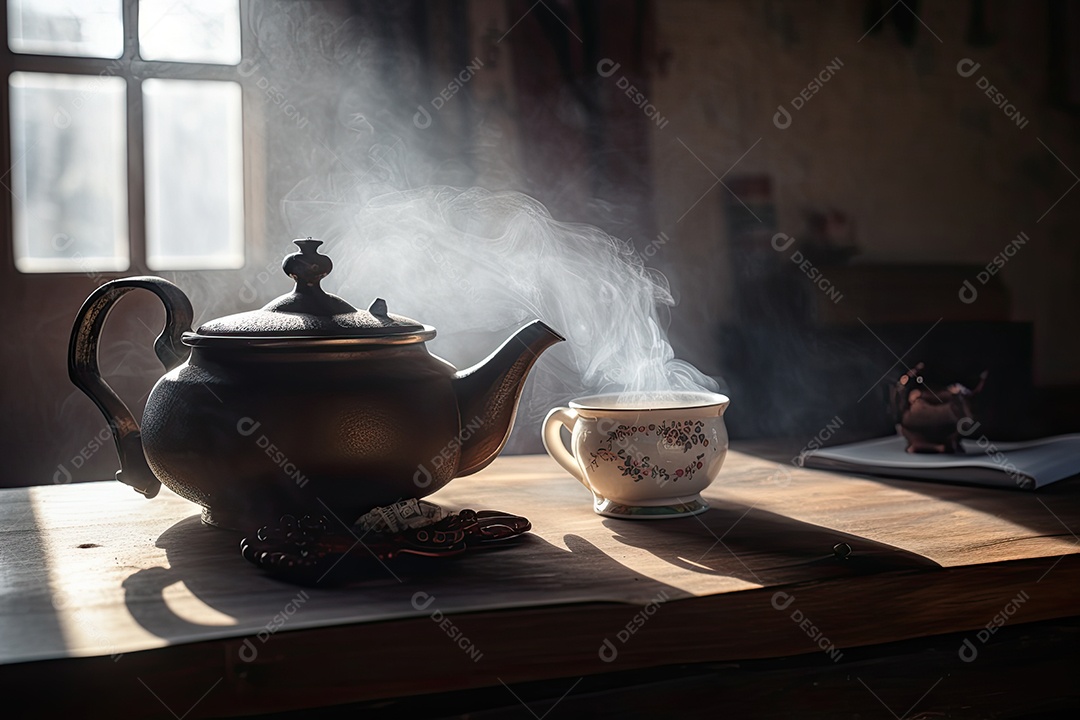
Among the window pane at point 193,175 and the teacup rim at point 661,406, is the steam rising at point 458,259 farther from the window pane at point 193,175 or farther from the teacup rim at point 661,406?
the teacup rim at point 661,406

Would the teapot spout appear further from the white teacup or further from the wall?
the wall

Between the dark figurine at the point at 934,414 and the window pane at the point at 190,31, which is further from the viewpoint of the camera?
the window pane at the point at 190,31

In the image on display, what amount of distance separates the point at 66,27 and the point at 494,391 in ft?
4.19

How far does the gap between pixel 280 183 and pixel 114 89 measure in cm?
33

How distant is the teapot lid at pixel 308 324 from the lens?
937 millimetres

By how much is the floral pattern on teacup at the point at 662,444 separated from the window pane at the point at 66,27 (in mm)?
1293

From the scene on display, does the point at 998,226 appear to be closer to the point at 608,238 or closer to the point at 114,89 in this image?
the point at 608,238

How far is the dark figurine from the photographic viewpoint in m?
1.39

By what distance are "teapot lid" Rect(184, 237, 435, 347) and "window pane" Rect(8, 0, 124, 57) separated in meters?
1.07

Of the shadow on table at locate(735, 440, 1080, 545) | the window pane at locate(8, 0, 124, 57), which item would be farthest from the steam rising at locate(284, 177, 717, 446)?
the shadow on table at locate(735, 440, 1080, 545)

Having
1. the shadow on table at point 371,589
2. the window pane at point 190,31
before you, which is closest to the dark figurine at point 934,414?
the shadow on table at point 371,589

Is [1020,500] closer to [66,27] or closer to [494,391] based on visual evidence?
[494,391]

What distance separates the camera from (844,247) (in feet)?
7.42

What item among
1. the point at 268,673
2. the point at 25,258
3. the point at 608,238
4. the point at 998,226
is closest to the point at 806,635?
the point at 268,673
